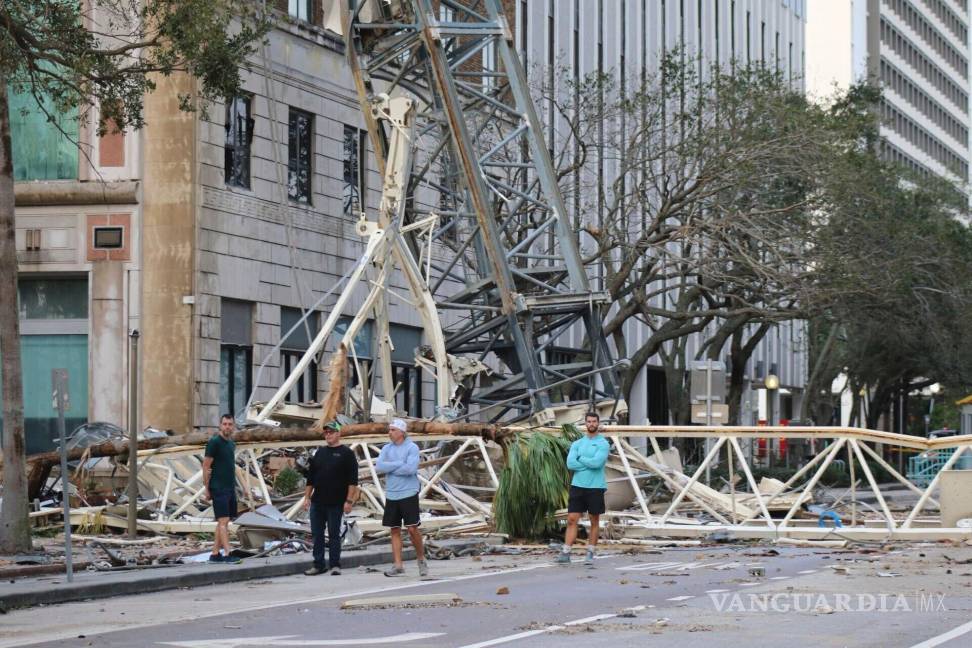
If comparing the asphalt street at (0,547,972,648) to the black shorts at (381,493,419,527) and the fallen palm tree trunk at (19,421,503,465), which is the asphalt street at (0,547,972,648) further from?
the fallen palm tree trunk at (19,421,503,465)

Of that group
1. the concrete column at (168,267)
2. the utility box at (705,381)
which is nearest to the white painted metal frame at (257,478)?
the concrete column at (168,267)

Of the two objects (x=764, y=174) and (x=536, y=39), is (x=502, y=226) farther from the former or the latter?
(x=536, y=39)

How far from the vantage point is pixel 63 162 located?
114 ft

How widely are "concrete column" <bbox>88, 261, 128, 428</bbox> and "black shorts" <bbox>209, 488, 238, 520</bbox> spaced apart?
506 inches

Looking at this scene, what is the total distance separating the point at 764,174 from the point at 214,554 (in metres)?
20.4

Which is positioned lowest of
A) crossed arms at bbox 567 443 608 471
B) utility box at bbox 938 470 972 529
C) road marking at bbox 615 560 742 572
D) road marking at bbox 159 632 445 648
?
road marking at bbox 615 560 742 572

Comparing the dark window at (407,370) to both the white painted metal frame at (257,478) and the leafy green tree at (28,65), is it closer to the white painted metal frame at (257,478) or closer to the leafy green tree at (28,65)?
the white painted metal frame at (257,478)

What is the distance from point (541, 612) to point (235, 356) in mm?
22231

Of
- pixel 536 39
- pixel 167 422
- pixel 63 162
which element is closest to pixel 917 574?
pixel 167 422

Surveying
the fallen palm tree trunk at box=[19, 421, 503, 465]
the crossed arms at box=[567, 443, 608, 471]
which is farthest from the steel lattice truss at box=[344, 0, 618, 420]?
the crossed arms at box=[567, 443, 608, 471]

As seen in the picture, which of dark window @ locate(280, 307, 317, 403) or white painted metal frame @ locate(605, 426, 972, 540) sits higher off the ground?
dark window @ locate(280, 307, 317, 403)

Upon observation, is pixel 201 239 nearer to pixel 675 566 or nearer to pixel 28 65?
pixel 28 65

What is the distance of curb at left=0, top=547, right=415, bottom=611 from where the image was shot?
1662cm

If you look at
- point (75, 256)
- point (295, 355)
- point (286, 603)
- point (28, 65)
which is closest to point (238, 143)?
point (75, 256)
